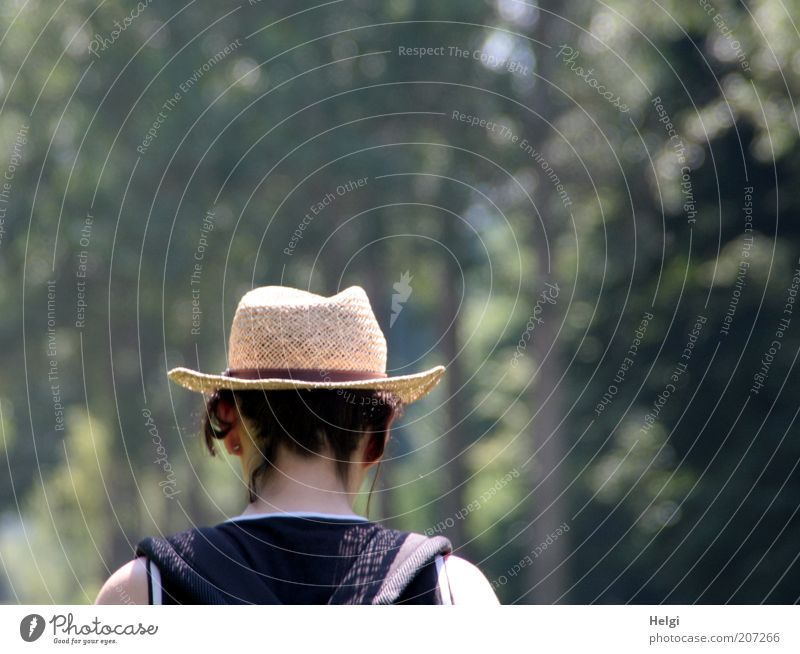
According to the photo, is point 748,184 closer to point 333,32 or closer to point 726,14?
point 726,14

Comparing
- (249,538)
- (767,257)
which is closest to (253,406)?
(249,538)

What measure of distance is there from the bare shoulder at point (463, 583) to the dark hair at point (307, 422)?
1.12 ft

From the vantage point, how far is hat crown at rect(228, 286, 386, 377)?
2699 millimetres

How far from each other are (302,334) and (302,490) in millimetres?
494

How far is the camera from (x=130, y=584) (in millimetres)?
2141

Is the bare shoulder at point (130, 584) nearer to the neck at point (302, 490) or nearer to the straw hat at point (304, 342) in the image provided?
the neck at point (302, 490)

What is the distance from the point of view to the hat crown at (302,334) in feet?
8.86

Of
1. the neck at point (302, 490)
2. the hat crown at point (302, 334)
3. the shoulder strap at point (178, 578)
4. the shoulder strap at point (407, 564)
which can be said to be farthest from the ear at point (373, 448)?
the shoulder strap at point (178, 578)

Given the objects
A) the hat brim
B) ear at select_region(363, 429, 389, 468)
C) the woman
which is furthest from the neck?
the hat brim

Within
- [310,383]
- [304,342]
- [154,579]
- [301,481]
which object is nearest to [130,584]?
[154,579]

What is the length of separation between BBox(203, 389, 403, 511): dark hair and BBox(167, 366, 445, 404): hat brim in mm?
16

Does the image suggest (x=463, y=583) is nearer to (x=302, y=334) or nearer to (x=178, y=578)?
(x=178, y=578)

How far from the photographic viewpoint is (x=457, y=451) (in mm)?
17156
